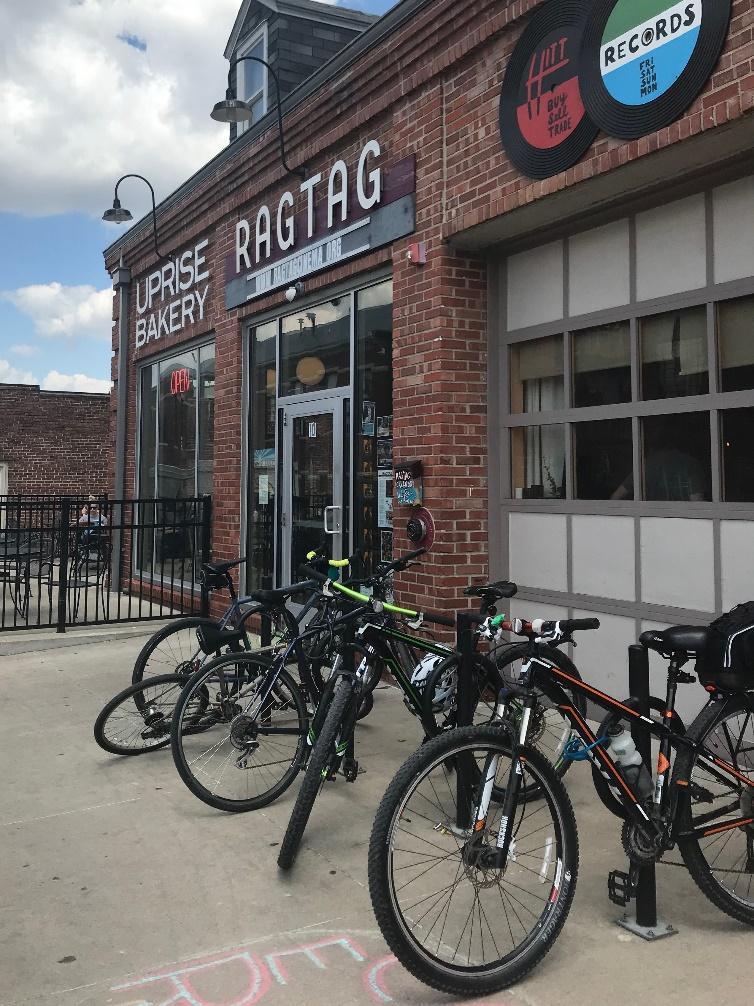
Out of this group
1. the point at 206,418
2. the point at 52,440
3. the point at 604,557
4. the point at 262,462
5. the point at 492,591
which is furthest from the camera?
the point at 52,440

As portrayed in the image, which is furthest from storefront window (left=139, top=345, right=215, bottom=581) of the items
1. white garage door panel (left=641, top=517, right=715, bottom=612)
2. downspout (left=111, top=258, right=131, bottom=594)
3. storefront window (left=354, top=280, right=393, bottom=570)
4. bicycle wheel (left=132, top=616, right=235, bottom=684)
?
white garage door panel (left=641, top=517, right=715, bottom=612)

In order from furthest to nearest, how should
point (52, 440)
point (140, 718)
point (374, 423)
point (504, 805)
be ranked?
point (52, 440) < point (374, 423) < point (140, 718) < point (504, 805)

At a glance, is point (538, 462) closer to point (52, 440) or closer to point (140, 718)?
point (140, 718)

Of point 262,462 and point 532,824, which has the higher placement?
point 262,462

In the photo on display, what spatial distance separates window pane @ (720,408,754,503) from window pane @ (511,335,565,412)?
1346mm

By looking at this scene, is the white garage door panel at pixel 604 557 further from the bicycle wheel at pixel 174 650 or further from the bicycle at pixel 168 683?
the bicycle wheel at pixel 174 650

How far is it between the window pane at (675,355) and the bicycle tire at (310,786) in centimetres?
278

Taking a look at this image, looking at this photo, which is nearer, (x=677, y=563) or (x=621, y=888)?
(x=621, y=888)

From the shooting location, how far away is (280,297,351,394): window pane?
7953mm

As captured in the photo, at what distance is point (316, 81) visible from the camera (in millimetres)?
7734

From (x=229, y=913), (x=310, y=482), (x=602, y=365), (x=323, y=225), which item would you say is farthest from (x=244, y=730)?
(x=323, y=225)

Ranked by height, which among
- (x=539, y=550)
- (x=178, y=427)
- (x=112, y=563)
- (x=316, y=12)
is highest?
(x=316, y=12)

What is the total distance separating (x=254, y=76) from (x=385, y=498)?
865 cm

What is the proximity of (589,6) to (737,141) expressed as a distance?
51.9 inches
